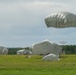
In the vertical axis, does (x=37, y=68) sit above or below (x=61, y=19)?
below

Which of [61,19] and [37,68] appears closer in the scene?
[61,19]

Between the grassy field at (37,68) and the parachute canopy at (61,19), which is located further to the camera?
the parachute canopy at (61,19)

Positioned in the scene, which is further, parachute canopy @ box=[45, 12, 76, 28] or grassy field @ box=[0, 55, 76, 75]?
parachute canopy @ box=[45, 12, 76, 28]

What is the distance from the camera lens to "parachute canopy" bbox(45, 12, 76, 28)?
51.4 m

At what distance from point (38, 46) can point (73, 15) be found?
3676 inches

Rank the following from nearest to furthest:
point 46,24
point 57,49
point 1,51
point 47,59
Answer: point 46,24 → point 47,59 → point 57,49 → point 1,51

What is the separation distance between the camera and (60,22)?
52.4 m

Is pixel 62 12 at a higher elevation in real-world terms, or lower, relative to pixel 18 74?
higher

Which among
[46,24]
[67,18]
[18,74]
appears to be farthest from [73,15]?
[18,74]

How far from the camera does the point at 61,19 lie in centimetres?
5222

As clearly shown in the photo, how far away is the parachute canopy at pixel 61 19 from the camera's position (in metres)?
51.4

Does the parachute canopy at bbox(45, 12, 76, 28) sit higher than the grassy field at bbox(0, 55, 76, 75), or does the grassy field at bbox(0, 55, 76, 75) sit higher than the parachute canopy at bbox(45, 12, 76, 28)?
the parachute canopy at bbox(45, 12, 76, 28)

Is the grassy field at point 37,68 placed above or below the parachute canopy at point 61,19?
below

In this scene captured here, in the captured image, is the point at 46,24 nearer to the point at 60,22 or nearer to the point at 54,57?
the point at 60,22
